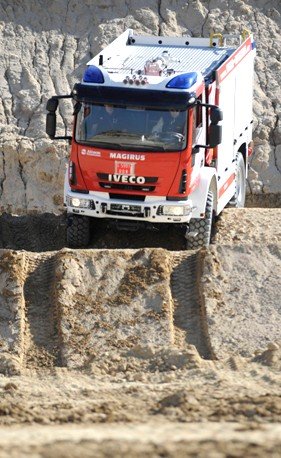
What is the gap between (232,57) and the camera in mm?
20906

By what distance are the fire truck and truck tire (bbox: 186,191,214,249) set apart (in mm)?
15

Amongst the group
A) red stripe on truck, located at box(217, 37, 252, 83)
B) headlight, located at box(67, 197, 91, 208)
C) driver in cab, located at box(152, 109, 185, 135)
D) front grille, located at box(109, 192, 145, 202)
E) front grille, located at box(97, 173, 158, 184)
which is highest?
red stripe on truck, located at box(217, 37, 252, 83)

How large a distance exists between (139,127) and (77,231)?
2241 mm

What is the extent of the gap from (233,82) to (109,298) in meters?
5.36

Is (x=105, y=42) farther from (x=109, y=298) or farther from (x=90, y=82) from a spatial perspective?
(x=109, y=298)

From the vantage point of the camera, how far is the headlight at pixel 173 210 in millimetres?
18984

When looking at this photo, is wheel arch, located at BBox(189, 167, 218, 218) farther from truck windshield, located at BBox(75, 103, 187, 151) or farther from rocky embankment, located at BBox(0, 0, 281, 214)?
rocky embankment, located at BBox(0, 0, 281, 214)

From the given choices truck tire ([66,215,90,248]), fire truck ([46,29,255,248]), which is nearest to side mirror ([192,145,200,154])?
fire truck ([46,29,255,248])

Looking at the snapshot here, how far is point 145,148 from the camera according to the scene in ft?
61.5

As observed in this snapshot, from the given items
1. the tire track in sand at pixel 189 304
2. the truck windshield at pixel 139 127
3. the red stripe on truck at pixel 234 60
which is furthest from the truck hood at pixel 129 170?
the red stripe on truck at pixel 234 60

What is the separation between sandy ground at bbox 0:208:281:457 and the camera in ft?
41.1

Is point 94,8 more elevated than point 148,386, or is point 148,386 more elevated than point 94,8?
point 94,8

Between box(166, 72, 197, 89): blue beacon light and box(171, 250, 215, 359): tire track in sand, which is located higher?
box(166, 72, 197, 89): blue beacon light

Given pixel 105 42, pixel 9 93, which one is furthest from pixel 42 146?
pixel 105 42
